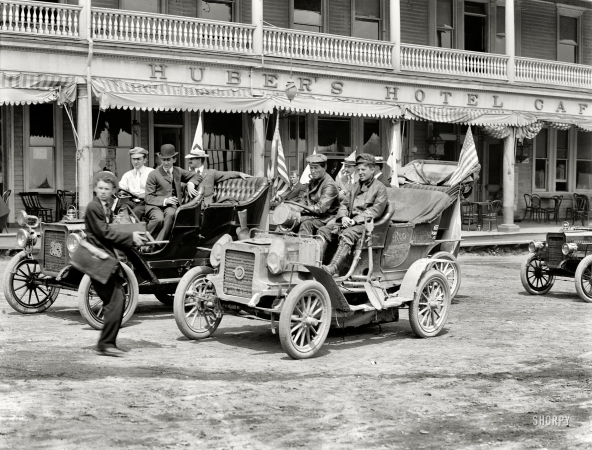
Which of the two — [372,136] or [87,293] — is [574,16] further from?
[87,293]

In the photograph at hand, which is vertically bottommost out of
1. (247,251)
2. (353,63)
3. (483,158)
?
(247,251)

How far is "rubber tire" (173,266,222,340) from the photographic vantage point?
8789 millimetres

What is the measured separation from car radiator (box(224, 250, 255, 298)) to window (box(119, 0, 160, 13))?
14316 millimetres

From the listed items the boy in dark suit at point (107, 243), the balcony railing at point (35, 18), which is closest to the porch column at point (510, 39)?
the balcony railing at point (35, 18)

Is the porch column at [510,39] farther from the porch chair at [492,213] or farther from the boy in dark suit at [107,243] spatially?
the boy in dark suit at [107,243]

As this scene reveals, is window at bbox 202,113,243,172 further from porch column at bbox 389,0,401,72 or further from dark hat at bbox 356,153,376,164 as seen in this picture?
dark hat at bbox 356,153,376,164

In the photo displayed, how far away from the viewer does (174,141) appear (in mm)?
22469

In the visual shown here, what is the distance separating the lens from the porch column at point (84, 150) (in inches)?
715

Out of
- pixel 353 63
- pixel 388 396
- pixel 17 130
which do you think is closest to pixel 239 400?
pixel 388 396

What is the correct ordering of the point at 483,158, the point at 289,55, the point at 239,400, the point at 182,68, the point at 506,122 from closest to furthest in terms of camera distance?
1. the point at 239,400
2. the point at 182,68
3. the point at 289,55
4. the point at 506,122
5. the point at 483,158

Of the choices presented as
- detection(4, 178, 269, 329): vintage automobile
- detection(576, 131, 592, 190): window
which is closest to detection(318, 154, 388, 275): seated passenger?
detection(4, 178, 269, 329): vintage automobile

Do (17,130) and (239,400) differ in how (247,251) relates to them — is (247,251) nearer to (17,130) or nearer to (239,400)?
(239,400)

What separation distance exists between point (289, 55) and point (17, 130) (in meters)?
6.72

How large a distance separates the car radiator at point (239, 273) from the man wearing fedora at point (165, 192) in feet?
6.70
